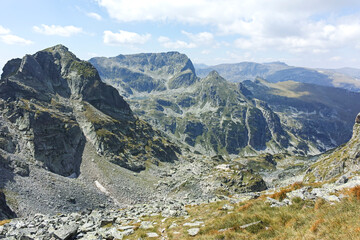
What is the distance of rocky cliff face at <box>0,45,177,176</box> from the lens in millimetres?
83812

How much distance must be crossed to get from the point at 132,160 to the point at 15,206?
61.1 metres

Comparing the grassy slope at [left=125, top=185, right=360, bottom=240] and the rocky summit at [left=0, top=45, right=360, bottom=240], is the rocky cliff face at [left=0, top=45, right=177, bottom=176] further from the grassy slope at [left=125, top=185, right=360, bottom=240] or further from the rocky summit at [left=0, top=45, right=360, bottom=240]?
the grassy slope at [left=125, top=185, right=360, bottom=240]

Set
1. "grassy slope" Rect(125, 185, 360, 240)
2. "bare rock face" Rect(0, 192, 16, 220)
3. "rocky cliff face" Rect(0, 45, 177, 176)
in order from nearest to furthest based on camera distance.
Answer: "grassy slope" Rect(125, 185, 360, 240) < "bare rock face" Rect(0, 192, 16, 220) < "rocky cliff face" Rect(0, 45, 177, 176)

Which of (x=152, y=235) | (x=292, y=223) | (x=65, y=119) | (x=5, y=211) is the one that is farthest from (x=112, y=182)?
(x=292, y=223)

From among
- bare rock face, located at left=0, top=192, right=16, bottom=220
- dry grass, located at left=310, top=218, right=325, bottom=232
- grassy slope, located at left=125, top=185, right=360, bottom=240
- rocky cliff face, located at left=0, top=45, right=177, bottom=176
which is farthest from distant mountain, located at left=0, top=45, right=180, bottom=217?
dry grass, located at left=310, top=218, right=325, bottom=232

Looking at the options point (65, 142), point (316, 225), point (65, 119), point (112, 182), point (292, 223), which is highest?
point (65, 119)

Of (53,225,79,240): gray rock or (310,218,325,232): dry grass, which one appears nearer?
(310,218,325,232): dry grass

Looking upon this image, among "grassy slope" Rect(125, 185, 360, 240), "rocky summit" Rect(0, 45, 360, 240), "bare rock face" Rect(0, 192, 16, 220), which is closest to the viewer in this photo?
"grassy slope" Rect(125, 185, 360, 240)

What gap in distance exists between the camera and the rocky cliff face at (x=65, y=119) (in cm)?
8381

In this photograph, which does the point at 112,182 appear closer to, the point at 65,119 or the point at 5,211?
the point at 5,211

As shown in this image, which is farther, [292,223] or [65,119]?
[65,119]

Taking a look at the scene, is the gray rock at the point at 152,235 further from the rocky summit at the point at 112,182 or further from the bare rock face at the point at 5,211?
the bare rock face at the point at 5,211

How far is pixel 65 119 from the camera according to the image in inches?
3994

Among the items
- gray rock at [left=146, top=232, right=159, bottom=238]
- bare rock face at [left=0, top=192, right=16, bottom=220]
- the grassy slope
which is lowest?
bare rock face at [left=0, top=192, right=16, bottom=220]
